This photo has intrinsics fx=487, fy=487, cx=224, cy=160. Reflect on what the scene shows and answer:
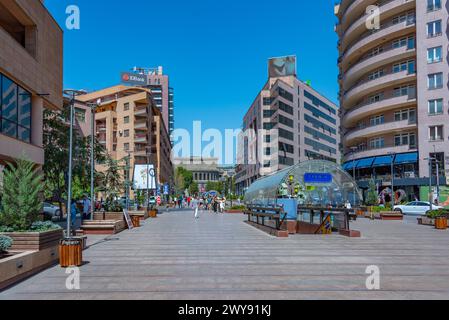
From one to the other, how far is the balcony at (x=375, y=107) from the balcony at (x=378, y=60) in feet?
13.3

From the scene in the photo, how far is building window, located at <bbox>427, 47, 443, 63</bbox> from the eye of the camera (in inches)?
1956

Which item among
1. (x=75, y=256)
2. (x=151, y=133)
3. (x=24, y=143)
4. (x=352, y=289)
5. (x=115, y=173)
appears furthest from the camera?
(x=151, y=133)

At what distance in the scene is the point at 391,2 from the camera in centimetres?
5412

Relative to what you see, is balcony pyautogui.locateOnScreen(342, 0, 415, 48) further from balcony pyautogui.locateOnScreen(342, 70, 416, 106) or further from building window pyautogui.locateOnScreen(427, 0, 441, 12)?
balcony pyautogui.locateOnScreen(342, 70, 416, 106)

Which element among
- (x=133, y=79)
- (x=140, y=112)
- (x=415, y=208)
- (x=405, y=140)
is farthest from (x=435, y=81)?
(x=133, y=79)

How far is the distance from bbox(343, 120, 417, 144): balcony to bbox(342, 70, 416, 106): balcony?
4159 millimetres

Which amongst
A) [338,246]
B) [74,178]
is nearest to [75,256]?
[338,246]

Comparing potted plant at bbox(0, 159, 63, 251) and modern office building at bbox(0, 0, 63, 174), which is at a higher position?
modern office building at bbox(0, 0, 63, 174)

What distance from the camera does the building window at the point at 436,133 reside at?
49281 millimetres

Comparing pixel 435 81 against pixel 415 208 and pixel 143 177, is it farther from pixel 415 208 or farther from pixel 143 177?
pixel 143 177

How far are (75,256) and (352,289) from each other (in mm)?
6478

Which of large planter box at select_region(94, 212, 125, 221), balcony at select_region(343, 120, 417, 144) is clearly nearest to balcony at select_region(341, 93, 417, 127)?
balcony at select_region(343, 120, 417, 144)

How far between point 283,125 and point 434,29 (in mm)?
43782
